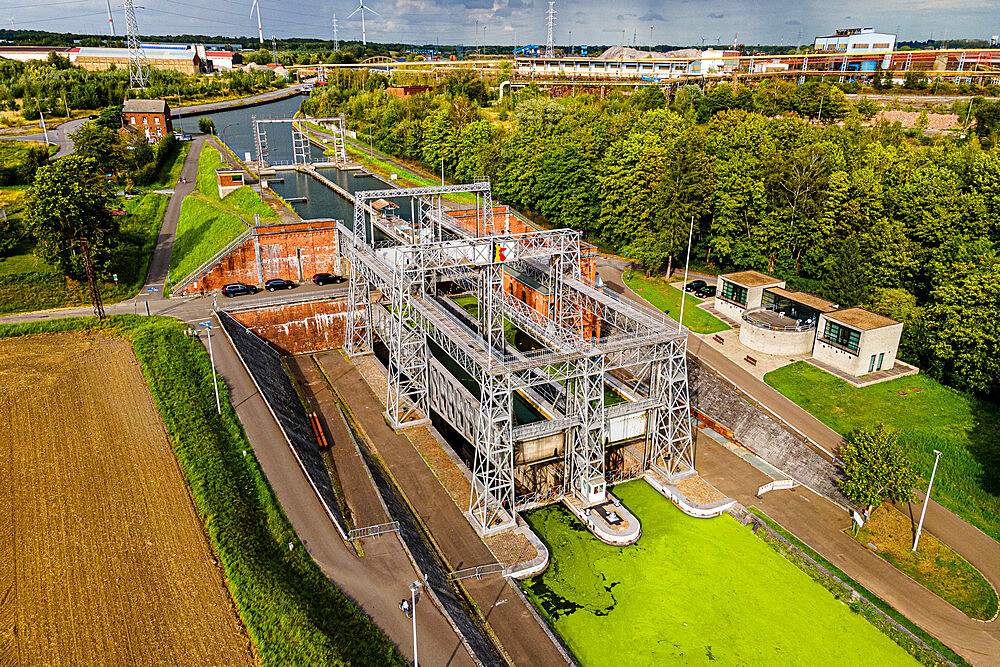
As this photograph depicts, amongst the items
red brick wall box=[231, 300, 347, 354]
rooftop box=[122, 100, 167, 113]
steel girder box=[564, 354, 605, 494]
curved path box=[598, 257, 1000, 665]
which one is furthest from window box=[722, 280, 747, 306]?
rooftop box=[122, 100, 167, 113]

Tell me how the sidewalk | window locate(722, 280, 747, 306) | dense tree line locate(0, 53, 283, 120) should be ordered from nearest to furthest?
the sidewalk → window locate(722, 280, 747, 306) → dense tree line locate(0, 53, 283, 120)

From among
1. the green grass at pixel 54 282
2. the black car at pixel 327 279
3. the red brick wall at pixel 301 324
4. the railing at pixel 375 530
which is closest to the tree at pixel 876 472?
the railing at pixel 375 530

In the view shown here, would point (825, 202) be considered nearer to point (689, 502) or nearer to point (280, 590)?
point (689, 502)

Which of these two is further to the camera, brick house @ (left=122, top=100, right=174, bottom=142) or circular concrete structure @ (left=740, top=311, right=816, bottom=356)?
brick house @ (left=122, top=100, right=174, bottom=142)

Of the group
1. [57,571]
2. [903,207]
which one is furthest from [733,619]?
[903,207]

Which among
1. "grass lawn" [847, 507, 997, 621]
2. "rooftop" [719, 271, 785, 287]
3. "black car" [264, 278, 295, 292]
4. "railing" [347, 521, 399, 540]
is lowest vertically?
"grass lawn" [847, 507, 997, 621]

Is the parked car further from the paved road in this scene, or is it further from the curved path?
the paved road

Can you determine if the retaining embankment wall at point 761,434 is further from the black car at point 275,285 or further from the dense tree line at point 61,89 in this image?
the dense tree line at point 61,89
